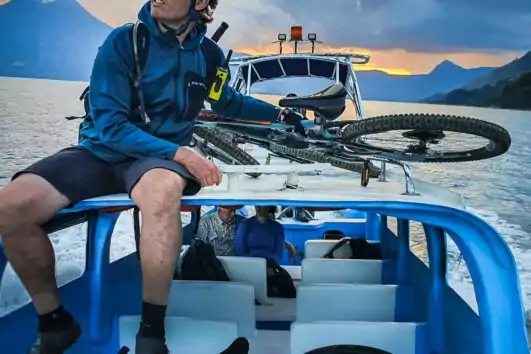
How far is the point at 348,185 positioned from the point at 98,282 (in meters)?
0.86

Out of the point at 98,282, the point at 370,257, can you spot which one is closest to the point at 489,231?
the point at 98,282

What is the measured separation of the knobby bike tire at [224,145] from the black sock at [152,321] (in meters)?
1.05

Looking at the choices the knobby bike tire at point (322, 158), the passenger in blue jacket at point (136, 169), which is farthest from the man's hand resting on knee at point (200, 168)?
the knobby bike tire at point (322, 158)

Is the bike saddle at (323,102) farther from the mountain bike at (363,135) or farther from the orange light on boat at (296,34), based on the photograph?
the orange light on boat at (296,34)

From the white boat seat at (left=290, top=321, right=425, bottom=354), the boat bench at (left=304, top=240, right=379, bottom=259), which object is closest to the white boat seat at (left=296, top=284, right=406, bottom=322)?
the white boat seat at (left=290, top=321, right=425, bottom=354)

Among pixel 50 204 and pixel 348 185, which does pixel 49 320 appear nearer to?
pixel 50 204

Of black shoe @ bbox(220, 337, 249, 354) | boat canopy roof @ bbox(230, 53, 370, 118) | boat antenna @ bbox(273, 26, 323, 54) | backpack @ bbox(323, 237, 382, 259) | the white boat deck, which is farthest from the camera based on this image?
boat antenna @ bbox(273, 26, 323, 54)

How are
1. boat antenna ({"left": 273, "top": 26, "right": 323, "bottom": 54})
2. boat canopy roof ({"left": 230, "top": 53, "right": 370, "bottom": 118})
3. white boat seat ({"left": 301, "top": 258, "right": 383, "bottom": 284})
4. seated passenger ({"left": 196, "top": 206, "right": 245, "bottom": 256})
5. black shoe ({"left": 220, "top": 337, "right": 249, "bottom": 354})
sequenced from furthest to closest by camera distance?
1. boat antenna ({"left": 273, "top": 26, "right": 323, "bottom": 54})
2. boat canopy roof ({"left": 230, "top": 53, "right": 370, "bottom": 118})
3. seated passenger ({"left": 196, "top": 206, "right": 245, "bottom": 256})
4. white boat seat ({"left": 301, "top": 258, "right": 383, "bottom": 284})
5. black shoe ({"left": 220, "top": 337, "right": 249, "bottom": 354})

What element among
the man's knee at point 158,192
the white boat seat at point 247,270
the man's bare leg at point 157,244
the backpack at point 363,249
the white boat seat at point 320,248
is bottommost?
the white boat seat at point 320,248

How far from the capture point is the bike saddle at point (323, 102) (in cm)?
203

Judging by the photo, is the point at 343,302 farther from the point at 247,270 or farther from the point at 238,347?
the point at 247,270

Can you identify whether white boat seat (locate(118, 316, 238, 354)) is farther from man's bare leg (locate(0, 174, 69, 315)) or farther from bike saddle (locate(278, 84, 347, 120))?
bike saddle (locate(278, 84, 347, 120))

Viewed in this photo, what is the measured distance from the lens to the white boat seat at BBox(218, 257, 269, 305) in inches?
107

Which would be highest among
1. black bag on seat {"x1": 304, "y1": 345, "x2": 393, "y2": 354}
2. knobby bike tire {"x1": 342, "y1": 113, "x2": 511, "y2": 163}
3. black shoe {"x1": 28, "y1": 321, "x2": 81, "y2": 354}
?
knobby bike tire {"x1": 342, "y1": 113, "x2": 511, "y2": 163}
